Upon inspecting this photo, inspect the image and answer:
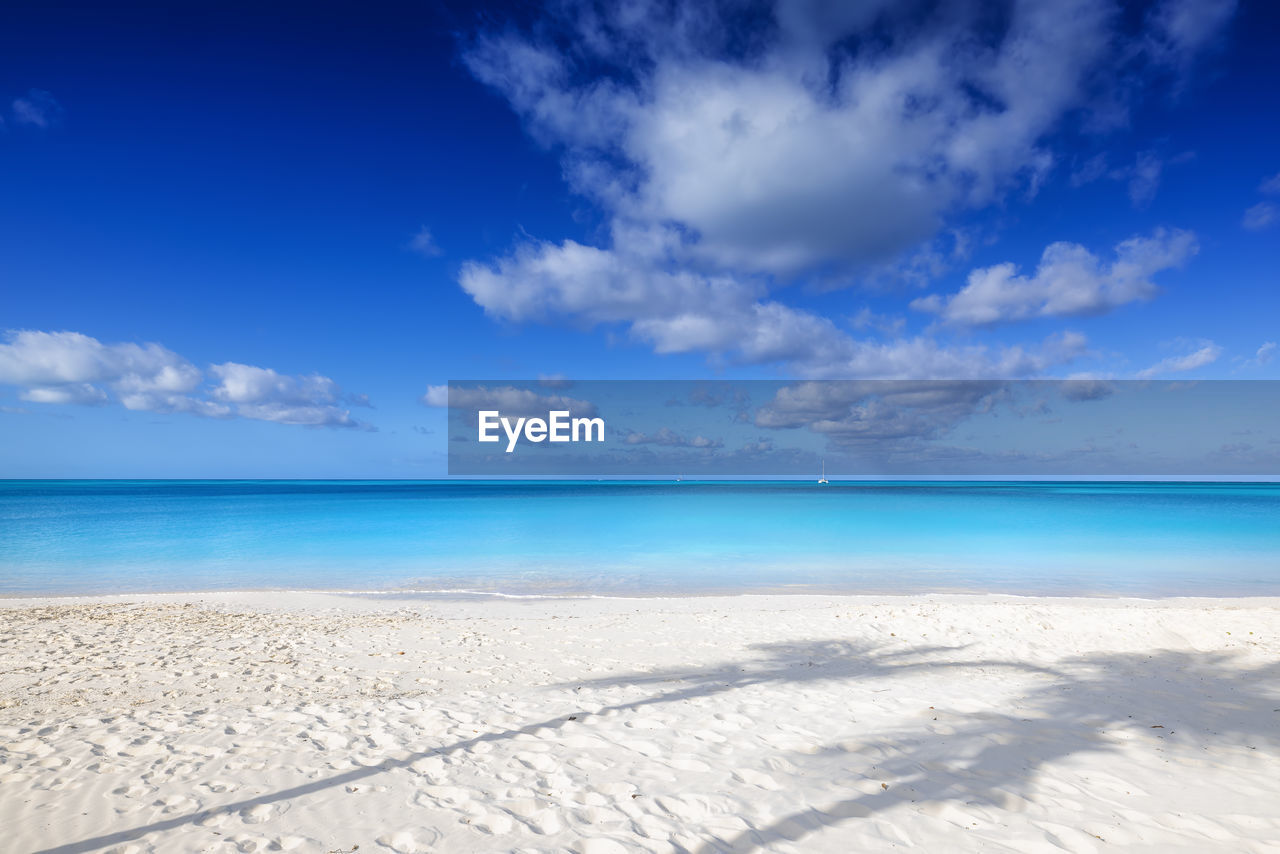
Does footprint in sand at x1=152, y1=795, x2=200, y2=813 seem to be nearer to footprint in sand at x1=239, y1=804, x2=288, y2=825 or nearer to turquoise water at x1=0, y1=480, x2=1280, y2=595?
footprint in sand at x1=239, y1=804, x2=288, y2=825

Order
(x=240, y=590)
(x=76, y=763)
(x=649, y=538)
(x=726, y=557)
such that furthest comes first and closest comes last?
(x=649, y=538)
(x=726, y=557)
(x=240, y=590)
(x=76, y=763)

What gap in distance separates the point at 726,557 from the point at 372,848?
20.9m

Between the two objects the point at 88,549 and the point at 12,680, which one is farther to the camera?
the point at 88,549

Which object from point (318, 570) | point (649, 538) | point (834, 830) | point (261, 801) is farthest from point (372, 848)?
point (649, 538)

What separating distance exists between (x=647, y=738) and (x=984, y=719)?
11.7 ft

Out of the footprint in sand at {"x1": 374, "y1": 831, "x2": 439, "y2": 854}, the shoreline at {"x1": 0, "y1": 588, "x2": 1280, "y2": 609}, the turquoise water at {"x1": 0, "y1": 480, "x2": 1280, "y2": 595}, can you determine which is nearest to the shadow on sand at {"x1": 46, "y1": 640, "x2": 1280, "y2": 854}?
the footprint in sand at {"x1": 374, "y1": 831, "x2": 439, "y2": 854}

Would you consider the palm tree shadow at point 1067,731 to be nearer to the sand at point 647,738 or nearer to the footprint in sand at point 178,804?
the sand at point 647,738

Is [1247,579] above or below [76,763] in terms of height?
below

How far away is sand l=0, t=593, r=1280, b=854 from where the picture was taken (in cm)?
431

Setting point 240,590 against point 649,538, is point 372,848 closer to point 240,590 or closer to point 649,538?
point 240,590

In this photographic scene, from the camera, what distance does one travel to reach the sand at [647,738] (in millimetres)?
4312

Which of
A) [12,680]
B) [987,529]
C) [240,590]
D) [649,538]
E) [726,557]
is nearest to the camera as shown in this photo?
[12,680]

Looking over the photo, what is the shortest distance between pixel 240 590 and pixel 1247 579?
99.7ft

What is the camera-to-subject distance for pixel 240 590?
16.8 m
